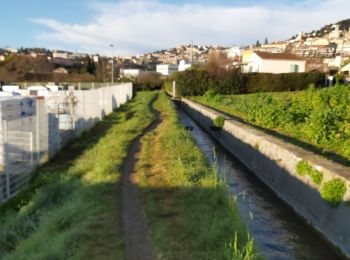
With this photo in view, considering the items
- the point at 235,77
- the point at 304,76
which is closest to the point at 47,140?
the point at 235,77

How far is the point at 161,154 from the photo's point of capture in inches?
478

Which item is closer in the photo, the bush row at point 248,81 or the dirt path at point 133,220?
the dirt path at point 133,220

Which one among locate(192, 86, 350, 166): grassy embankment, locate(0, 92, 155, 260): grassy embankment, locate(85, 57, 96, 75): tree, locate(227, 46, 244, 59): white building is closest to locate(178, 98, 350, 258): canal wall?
locate(192, 86, 350, 166): grassy embankment

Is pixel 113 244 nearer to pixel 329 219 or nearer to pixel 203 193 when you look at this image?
pixel 203 193

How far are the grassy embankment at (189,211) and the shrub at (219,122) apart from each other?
973cm

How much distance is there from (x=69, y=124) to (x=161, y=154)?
6.03m

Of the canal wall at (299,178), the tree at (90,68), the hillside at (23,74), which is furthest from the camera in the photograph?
the tree at (90,68)

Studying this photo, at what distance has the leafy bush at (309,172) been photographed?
931 cm

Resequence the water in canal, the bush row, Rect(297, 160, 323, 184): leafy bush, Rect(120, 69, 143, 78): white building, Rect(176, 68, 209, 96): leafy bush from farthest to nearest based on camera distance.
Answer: Rect(120, 69, 143, 78): white building
Rect(176, 68, 209, 96): leafy bush
the bush row
Rect(297, 160, 323, 184): leafy bush
the water in canal

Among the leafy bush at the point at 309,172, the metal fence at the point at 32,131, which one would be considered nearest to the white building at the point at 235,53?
the metal fence at the point at 32,131

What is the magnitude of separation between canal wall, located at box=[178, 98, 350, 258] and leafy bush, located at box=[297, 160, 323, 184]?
0.05 m

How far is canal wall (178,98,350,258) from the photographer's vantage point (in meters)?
8.14

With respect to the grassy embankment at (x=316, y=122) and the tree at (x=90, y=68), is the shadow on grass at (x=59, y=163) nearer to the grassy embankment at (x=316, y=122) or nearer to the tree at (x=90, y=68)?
the grassy embankment at (x=316, y=122)

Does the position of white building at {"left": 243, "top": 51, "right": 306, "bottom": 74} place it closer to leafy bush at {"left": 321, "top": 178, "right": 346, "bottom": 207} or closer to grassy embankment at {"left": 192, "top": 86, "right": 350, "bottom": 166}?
grassy embankment at {"left": 192, "top": 86, "right": 350, "bottom": 166}
